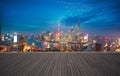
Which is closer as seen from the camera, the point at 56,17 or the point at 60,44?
the point at 60,44

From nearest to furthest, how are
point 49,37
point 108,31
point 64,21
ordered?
point 108,31
point 64,21
point 49,37

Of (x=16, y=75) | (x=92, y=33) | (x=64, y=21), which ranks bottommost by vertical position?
(x=16, y=75)

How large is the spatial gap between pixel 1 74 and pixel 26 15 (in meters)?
18.8

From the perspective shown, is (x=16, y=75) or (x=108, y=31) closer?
(x=16, y=75)

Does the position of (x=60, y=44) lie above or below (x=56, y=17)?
below

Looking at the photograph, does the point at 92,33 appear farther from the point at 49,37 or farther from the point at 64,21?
the point at 49,37

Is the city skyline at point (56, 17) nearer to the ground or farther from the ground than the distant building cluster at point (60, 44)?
farther from the ground

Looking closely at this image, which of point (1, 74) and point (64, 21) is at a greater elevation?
point (64, 21)

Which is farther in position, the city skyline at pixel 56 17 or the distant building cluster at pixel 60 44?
the city skyline at pixel 56 17

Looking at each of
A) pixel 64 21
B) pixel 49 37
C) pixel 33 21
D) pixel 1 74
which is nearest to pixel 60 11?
pixel 64 21

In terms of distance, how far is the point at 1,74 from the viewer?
1807 millimetres

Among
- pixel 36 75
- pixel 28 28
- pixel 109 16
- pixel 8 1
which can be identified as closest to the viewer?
pixel 36 75

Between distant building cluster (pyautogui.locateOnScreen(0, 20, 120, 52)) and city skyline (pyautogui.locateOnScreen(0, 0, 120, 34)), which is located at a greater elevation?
city skyline (pyautogui.locateOnScreen(0, 0, 120, 34))

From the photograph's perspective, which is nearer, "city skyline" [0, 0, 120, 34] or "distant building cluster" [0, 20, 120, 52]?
"distant building cluster" [0, 20, 120, 52]
